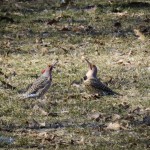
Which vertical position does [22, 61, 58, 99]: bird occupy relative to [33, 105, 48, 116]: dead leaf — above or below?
above

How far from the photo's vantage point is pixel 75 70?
41.5ft

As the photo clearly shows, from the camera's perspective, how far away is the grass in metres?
8.69

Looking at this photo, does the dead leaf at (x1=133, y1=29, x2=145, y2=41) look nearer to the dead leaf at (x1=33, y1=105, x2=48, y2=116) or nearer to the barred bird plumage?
the barred bird plumage

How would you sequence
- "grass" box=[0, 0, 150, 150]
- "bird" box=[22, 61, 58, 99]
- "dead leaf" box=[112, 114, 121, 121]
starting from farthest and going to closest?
"bird" box=[22, 61, 58, 99], "dead leaf" box=[112, 114, 121, 121], "grass" box=[0, 0, 150, 150]

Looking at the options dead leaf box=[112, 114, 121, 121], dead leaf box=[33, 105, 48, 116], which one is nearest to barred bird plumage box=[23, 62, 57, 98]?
dead leaf box=[33, 105, 48, 116]

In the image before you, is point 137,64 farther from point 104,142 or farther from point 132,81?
point 104,142

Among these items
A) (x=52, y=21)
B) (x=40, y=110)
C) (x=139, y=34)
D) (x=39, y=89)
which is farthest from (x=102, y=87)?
(x=52, y=21)

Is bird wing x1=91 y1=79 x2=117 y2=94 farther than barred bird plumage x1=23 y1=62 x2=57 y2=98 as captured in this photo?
Yes

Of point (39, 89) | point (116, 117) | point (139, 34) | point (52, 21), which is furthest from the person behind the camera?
point (52, 21)

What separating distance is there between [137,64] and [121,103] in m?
3.12

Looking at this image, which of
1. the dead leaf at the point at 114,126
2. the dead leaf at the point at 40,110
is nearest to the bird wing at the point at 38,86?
the dead leaf at the point at 40,110

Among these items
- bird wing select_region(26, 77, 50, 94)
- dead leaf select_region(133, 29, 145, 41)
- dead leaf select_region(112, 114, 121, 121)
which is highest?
bird wing select_region(26, 77, 50, 94)

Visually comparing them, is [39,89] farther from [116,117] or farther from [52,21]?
[52,21]

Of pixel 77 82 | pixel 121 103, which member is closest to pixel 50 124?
pixel 121 103
